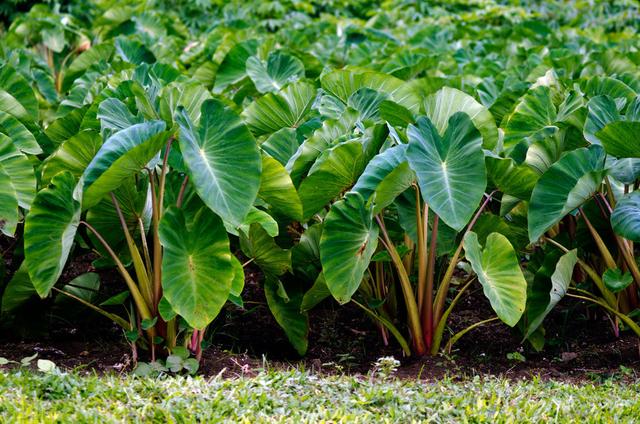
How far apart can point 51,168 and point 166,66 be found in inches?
67.2

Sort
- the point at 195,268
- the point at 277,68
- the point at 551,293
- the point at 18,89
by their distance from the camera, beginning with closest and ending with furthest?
the point at 195,268 < the point at 551,293 < the point at 18,89 < the point at 277,68

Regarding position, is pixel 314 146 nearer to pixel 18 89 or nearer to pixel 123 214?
pixel 123 214

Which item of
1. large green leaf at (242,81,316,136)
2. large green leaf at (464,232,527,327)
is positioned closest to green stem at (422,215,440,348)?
large green leaf at (464,232,527,327)

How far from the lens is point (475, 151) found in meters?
2.89

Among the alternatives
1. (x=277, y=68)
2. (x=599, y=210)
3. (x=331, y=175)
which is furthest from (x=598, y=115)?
(x=277, y=68)

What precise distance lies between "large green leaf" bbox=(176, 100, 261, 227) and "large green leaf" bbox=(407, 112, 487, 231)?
0.54 meters

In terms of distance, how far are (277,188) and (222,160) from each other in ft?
0.94

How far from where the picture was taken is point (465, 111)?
333 cm

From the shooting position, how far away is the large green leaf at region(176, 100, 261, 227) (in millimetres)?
2662

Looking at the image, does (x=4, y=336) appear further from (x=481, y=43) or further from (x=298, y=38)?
(x=481, y=43)

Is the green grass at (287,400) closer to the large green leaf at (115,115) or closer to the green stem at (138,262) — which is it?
the green stem at (138,262)

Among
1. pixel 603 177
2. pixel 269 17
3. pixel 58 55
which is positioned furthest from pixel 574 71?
pixel 269 17

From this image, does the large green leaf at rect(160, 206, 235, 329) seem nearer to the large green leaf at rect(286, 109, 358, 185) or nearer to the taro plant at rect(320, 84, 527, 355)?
the taro plant at rect(320, 84, 527, 355)

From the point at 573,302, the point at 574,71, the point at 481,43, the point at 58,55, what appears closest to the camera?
the point at 573,302
